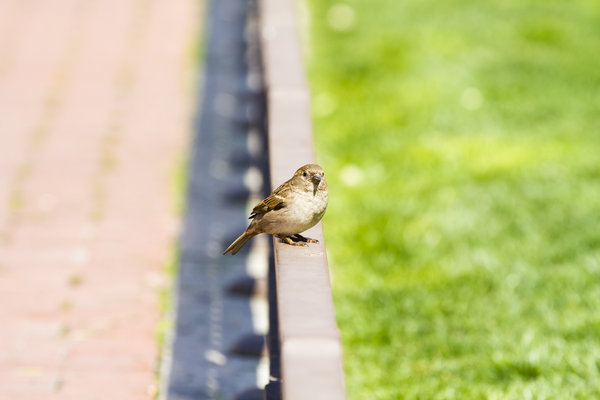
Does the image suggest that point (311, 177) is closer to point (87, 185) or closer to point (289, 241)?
point (289, 241)

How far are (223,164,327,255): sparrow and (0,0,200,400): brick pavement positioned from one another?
1.13 m

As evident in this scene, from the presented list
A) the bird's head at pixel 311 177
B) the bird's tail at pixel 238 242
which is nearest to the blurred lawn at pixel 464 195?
the bird's tail at pixel 238 242

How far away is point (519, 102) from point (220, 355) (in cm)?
393

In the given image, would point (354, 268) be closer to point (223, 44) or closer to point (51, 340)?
point (51, 340)

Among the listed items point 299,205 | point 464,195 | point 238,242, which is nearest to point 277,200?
point 299,205

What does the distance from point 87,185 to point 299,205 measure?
3.17 metres

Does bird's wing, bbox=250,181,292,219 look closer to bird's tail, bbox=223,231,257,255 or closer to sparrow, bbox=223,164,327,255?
sparrow, bbox=223,164,327,255

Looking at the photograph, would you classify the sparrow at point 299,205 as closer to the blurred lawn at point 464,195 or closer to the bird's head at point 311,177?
the bird's head at point 311,177

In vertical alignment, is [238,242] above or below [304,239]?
above

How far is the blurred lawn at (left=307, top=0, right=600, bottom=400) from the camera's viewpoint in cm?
483

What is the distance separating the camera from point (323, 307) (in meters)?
2.97

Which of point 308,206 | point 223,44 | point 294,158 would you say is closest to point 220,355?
point 294,158

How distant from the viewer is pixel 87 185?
21.1 feet

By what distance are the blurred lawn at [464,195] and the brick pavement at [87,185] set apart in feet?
3.40
